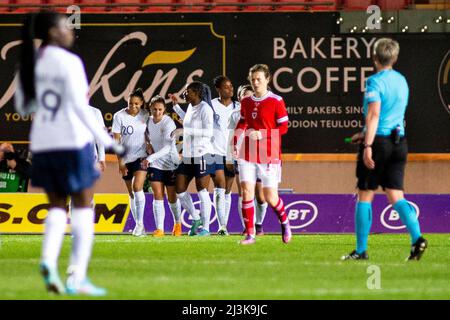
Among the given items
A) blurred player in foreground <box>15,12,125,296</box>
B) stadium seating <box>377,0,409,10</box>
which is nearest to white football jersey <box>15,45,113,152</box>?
blurred player in foreground <box>15,12,125,296</box>

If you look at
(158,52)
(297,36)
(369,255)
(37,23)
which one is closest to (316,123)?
(297,36)

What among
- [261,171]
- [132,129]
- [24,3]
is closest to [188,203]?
[132,129]

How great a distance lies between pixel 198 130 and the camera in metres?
18.8

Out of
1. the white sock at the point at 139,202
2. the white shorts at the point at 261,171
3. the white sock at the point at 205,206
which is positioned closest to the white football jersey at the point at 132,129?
the white sock at the point at 139,202

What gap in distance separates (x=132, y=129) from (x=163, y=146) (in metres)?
0.69

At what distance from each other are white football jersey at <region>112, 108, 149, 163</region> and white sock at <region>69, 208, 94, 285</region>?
32.3ft

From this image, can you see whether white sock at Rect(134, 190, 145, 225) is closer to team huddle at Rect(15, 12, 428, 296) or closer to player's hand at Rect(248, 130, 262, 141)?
team huddle at Rect(15, 12, 428, 296)

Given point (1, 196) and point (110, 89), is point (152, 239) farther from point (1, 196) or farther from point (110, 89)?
point (110, 89)

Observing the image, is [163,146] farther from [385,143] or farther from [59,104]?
[59,104]

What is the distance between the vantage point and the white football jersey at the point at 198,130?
60.5ft

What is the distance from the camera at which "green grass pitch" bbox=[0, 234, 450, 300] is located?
9320 millimetres

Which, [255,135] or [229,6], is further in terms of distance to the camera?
[229,6]

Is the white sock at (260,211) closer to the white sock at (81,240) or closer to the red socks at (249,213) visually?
the red socks at (249,213)

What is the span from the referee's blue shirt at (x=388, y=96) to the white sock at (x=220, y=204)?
6835 mm
